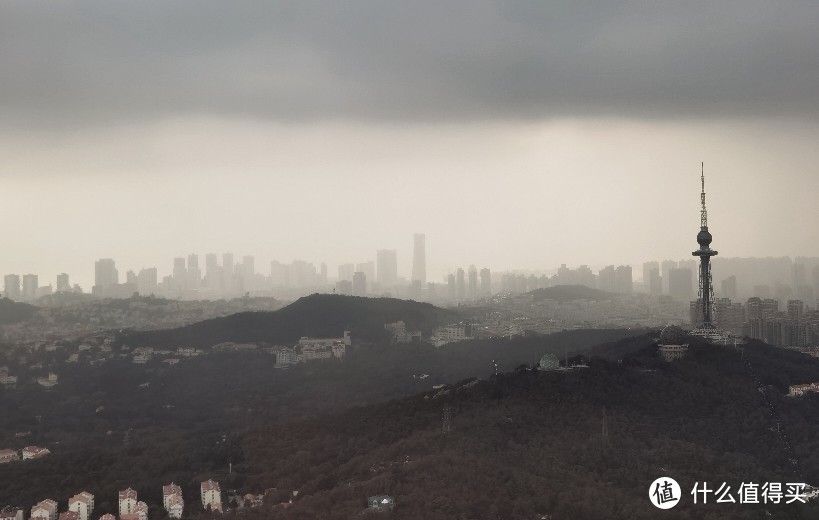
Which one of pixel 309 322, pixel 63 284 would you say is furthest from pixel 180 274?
pixel 309 322

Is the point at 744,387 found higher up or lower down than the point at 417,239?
lower down

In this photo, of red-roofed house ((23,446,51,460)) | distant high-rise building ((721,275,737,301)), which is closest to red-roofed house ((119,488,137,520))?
red-roofed house ((23,446,51,460))

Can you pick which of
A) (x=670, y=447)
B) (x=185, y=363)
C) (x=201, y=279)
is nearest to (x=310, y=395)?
(x=185, y=363)

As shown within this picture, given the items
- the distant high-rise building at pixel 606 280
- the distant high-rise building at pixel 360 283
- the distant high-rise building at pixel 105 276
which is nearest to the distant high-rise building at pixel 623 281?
the distant high-rise building at pixel 606 280

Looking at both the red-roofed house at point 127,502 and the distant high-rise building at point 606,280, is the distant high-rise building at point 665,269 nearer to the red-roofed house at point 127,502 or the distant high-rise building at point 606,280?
the distant high-rise building at point 606,280

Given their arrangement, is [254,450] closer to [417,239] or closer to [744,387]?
[744,387]

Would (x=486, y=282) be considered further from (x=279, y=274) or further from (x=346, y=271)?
(x=279, y=274)

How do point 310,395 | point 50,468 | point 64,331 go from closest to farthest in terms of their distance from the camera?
1. point 50,468
2. point 310,395
3. point 64,331

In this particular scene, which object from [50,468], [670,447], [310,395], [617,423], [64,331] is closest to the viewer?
[670,447]
